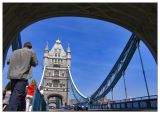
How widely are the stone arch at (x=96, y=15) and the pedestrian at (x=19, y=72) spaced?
5.77m

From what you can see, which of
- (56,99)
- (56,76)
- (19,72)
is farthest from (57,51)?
(19,72)

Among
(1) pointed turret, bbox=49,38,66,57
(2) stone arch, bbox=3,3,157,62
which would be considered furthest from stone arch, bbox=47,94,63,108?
(2) stone arch, bbox=3,3,157,62

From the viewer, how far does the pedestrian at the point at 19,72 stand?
6466 millimetres

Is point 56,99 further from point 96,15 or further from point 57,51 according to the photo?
point 96,15

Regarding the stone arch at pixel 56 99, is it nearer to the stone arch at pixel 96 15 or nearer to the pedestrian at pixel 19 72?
the stone arch at pixel 96 15

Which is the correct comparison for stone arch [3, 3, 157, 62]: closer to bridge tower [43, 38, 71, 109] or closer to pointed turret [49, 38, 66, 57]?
bridge tower [43, 38, 71, 109]

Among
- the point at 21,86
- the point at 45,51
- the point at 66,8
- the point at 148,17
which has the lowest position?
the point at 21,86

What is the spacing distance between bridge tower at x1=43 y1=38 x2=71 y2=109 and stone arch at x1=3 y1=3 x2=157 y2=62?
314 ft

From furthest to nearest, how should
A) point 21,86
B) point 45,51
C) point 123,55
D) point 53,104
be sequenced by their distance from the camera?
point 45,51 → point 53,104 → point 123,55 → point 21,86

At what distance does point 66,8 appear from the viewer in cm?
1491

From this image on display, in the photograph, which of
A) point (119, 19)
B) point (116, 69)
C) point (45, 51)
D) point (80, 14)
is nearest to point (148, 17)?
point (119, 19)

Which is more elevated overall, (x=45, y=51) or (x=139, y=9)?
(x=45, y=51)

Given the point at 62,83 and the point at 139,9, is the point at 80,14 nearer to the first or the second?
the point at 139,9

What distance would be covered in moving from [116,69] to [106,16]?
2906 cm
